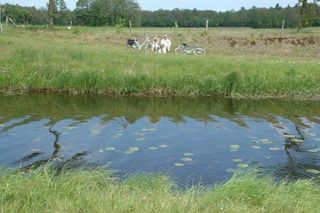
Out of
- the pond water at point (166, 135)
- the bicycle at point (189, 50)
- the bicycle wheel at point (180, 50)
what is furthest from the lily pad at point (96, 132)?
the bicycle wheel at point (180, 50)

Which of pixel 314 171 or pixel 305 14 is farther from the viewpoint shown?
pixel 305 14

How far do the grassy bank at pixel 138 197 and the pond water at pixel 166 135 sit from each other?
111 inches

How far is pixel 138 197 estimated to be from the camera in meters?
7.80

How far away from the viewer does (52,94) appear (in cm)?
2405

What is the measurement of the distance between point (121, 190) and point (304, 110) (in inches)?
596

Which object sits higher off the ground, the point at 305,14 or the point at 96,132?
the point at 305,14

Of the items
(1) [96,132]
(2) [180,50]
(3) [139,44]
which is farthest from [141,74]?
(3) [139,44]

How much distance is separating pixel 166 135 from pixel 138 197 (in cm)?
873

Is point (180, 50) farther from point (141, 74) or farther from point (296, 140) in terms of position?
point (296, 140)

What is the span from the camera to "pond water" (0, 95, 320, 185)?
13.0m

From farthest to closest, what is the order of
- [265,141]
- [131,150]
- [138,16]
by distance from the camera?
[138,16] < [265,141] < [131,150]

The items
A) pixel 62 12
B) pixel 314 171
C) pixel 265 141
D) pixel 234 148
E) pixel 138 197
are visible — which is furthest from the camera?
pixel 62 12

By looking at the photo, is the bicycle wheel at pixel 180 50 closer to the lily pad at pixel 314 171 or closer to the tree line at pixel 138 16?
the lily pad at pixel 314 171

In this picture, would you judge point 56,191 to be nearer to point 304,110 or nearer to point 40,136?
point 40,136
